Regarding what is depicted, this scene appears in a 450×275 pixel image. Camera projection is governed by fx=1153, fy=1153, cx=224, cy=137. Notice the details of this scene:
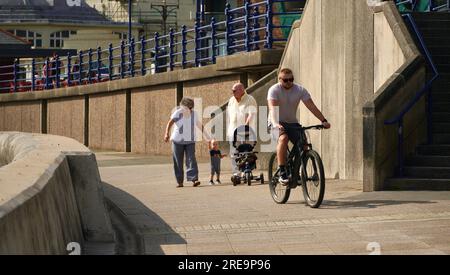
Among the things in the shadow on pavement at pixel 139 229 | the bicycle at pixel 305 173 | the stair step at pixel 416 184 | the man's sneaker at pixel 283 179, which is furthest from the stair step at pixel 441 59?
the shadow on pavement at pixel 139 229

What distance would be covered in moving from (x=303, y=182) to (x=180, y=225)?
184 cm

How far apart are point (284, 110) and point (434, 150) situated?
277 centimetres

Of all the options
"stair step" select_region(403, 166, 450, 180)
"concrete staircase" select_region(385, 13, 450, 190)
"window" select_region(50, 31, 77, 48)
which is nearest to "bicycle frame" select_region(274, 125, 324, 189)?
"concrete staircase" select_region(385, 13, 450, 190)

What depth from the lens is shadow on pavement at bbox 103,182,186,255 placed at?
32.8 ft

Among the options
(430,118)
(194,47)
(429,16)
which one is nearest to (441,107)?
(430,118)

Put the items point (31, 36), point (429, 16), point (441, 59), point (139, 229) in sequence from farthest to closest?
1. point (31, 36)
2. point (429, 16)
3. point (441, 59)
4. point (139, 229)

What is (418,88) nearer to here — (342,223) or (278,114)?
(278,114)

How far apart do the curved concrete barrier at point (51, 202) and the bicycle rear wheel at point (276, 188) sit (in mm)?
2532

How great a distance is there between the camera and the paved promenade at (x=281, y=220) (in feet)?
31.7

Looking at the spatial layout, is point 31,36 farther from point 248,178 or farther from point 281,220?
point 281,220

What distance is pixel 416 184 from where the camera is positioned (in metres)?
14.2

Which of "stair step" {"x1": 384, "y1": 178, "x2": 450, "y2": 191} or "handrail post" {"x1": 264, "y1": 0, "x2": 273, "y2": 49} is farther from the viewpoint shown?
"handrail post" {"x1": 264, "y1": 0, "x2": 273, "y2": 49}

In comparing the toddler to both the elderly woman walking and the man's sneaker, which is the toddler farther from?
the man's sneaker

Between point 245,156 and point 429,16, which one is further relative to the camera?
point 429,16
